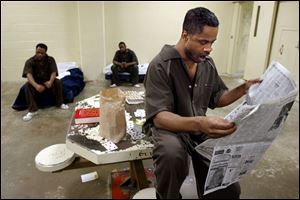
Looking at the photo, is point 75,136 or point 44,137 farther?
point 44,137

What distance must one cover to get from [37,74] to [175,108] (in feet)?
1.94

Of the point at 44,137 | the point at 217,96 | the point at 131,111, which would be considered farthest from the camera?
the point at 44,137

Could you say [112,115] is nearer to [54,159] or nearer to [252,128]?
[54,159]

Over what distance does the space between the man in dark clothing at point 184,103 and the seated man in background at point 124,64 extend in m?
0.36

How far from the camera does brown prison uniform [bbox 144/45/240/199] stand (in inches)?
25.9

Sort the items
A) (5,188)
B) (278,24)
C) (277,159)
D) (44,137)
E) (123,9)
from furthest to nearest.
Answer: (278,24), (123,9), (277,159), (44,137), (5,188)

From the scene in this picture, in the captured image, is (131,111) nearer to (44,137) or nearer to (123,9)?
(44,137)

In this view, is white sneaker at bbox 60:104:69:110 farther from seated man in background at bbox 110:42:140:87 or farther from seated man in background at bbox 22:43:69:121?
seated man in background at bbox 110:42:140:87

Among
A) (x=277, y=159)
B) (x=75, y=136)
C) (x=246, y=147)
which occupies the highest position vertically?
(x=246, y=147)

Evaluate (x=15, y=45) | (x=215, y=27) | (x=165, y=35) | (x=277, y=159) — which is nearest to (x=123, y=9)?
(x=165, y=35)

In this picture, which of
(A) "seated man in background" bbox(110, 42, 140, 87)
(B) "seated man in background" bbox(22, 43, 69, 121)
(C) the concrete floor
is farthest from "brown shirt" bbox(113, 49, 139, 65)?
(B) "seated man in background" bbox(22, 43, 69, 121)

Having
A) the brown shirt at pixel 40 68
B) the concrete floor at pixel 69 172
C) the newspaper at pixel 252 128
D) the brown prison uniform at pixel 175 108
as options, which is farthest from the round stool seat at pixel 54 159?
the newspaper at pixel 252 128

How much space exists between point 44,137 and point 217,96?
943mm

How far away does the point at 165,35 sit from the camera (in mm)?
1318
